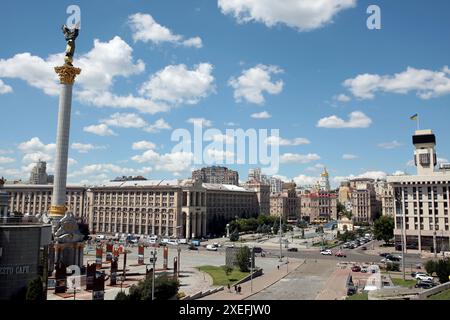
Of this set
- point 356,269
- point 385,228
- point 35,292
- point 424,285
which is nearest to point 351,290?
point 424,285

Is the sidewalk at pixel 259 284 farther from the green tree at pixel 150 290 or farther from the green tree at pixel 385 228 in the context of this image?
the green tree at pixel 385 228

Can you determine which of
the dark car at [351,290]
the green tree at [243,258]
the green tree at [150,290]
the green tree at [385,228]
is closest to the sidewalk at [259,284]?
the green tree at [243,258]

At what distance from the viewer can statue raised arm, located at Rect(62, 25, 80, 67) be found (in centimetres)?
6238

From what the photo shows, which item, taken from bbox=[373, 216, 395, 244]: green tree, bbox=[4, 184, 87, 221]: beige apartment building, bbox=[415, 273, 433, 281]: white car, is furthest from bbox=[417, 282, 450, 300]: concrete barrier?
bbox=[4, 184, 87, 221]: beige apartment building

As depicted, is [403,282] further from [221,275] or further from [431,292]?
[221,275]

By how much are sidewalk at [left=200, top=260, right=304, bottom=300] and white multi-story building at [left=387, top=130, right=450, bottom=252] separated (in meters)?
32.4

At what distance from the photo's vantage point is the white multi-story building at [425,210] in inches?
3209

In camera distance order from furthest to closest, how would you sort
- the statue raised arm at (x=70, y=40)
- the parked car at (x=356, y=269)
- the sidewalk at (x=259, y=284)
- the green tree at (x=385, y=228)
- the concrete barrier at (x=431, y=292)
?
the green tree at (x=385, y=228), the statue raised arm at (x=70, y=40), the parked car at (x=356, y=269), the sidewalk at (x=259, y=284), the concrete barrier at (x=431, y=292)

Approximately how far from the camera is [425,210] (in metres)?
83.8

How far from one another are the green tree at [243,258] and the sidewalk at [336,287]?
12.0 meters

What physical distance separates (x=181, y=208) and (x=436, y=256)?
67.0 metres
